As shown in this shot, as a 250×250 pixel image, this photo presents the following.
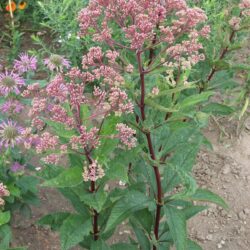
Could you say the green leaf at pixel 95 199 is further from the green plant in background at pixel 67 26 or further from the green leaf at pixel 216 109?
the green plant in background at pixel 67 26

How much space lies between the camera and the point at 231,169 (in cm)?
319

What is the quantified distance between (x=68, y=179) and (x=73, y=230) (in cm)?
31

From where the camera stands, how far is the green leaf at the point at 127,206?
6.28ft

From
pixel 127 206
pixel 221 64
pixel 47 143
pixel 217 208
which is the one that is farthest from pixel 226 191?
pixel 47 143

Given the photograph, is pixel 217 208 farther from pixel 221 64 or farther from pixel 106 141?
pixel 106 141

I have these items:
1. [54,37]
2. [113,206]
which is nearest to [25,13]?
[54,37]

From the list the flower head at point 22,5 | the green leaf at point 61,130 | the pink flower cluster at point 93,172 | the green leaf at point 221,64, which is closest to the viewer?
the pink flower cluster at point 93,172

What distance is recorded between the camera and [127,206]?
1948mm

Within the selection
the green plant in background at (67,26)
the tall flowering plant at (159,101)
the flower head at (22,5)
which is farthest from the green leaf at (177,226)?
the flower head at (22,5)

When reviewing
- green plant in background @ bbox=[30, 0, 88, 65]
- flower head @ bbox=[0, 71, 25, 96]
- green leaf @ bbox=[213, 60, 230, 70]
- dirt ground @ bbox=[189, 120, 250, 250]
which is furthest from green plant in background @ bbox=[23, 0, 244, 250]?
green plant in background @ bbox=[30, 0, 88, 65]

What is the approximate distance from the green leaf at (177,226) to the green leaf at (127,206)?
0.34 ft

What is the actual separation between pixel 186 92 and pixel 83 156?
2.71 ft

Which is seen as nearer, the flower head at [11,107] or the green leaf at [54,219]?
the green leaf at [54,219]

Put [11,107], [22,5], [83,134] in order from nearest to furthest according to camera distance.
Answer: [83,134], [11,107], [22,5]
